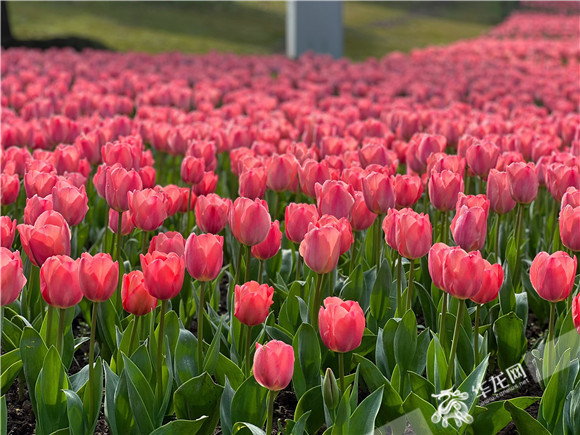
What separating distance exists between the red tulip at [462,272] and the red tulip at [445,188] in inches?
32.7

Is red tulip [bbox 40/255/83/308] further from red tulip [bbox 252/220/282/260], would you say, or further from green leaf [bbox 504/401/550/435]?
green leaf [bbox 504/401/550/435]

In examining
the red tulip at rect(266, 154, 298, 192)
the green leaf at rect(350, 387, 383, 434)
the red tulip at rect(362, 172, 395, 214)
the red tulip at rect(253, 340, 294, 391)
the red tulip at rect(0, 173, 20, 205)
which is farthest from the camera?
the red tulip at rect(266, 154, 298, 192)

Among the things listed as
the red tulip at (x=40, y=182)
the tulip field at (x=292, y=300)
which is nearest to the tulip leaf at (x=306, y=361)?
the tulip field at (x=292, y=300)

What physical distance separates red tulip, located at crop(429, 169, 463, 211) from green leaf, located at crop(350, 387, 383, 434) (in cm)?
107

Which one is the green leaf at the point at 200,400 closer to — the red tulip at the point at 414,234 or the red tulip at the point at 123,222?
the red tulip at the point at 414,234

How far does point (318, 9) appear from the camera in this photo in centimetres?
1659

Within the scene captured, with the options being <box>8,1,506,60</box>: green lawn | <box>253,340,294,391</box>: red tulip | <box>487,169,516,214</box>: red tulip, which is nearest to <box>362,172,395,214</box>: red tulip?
<box>487,169,516,214</box>: red tulip

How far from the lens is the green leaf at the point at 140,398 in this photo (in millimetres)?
1997

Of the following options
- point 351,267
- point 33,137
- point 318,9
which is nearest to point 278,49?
point 318,9

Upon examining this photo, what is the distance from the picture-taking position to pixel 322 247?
83.6 inches

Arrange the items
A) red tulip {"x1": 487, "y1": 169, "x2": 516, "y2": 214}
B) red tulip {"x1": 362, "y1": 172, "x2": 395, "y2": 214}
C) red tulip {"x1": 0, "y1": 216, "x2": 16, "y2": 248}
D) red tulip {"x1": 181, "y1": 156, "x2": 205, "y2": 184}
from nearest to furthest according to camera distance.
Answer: red tulip {"x1": 0, "y1": 216, "x2": 16, "y2": 248}
red tulip {"x1": 362, "y1": 172, "x2": 395, "y2": 214}
red tulip {"x1": 487, "y1": 169, "x2": 516, "y2": 214}
red tulip {"x1": 181, "y1": 156, "x2": 205, "y2": 184}

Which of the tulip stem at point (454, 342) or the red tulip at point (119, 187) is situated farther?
the red tulip at point (119, 187)

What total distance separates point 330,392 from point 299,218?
674mm

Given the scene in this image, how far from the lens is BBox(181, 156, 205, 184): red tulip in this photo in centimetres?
333
